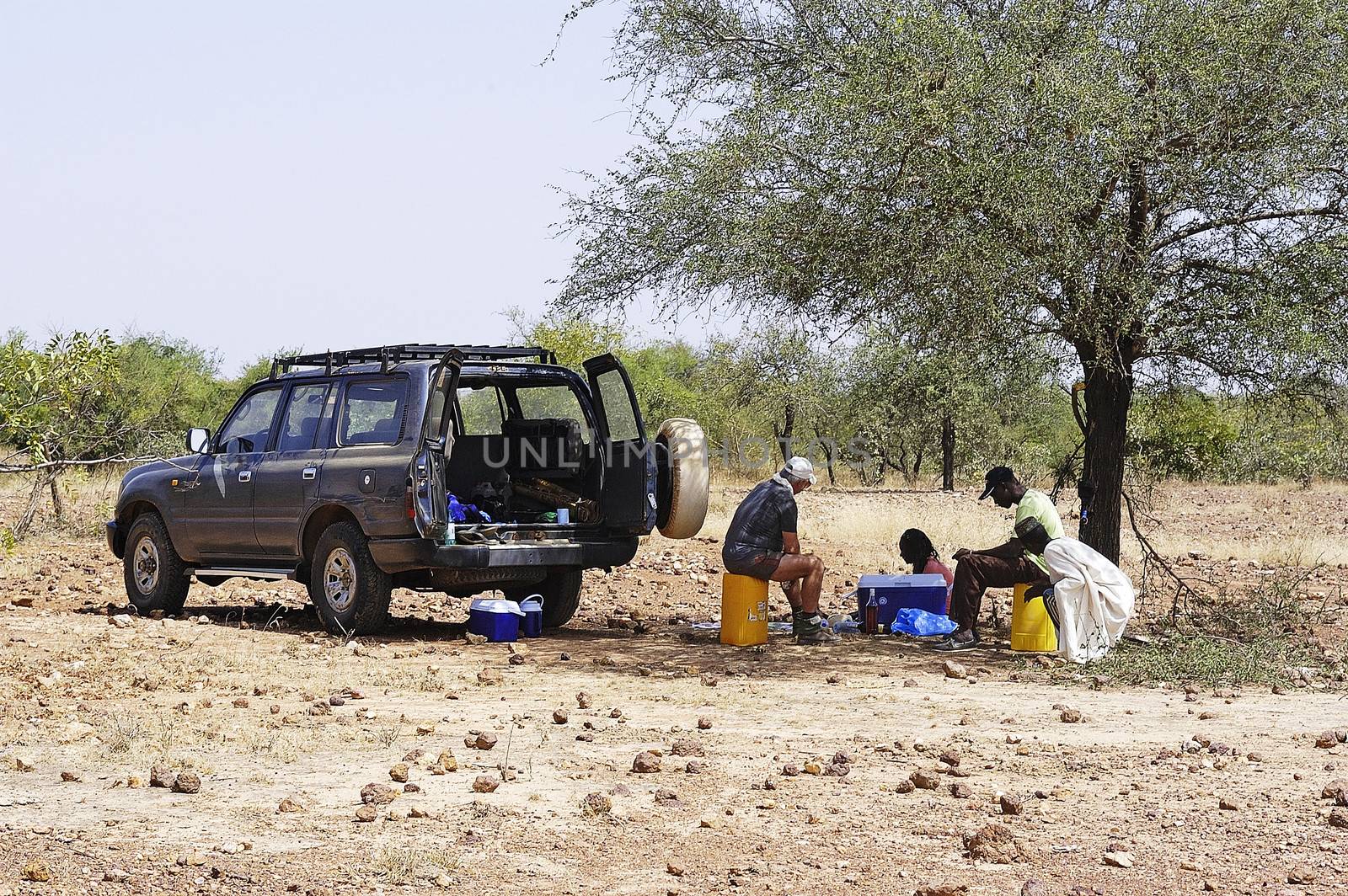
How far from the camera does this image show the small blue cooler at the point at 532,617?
11695 mm

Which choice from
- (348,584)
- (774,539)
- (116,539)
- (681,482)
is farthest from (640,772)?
(116,539)

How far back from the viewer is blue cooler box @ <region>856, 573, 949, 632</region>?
11.5 m

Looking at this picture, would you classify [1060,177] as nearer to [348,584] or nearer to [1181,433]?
[348,584]

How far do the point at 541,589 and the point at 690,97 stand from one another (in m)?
4.29

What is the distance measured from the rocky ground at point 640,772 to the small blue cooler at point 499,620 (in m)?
0.44

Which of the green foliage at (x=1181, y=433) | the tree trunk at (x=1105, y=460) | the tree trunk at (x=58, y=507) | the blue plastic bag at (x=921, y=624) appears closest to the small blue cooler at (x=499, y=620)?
the blue plastic bag at (x=921, y=624)

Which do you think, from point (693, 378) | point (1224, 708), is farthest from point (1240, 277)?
point (693, 378)

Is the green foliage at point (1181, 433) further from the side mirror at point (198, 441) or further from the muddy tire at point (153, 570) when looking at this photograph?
the muddy tire at point (153, 570)

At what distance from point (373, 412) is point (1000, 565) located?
479cm

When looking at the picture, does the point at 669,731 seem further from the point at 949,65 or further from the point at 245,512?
the point at 245,512

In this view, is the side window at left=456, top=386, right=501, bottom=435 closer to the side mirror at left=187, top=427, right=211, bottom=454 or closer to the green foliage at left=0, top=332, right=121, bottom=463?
the side mirror at left=187, top=427, right=211, bottom=454

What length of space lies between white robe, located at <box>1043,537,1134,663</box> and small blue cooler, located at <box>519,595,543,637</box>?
158 inches

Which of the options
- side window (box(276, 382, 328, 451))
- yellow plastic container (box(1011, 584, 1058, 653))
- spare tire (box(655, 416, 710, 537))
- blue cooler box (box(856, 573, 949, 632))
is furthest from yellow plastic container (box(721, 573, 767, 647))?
side window (box(276, 382, 328, 451))

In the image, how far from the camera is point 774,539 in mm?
10992
